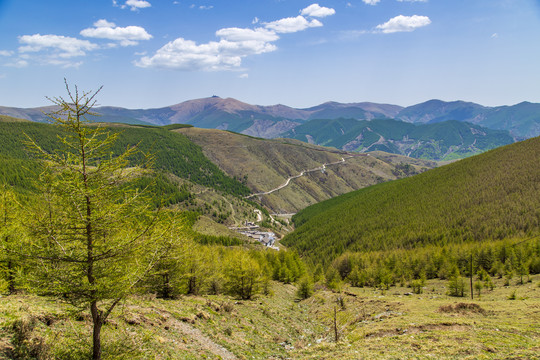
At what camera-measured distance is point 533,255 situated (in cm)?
7019

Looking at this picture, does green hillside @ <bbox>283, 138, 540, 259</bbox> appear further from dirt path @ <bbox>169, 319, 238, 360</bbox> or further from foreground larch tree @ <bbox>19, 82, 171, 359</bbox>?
foreground larch tree @ <bbox>19, 82, 171, 359</bbox>

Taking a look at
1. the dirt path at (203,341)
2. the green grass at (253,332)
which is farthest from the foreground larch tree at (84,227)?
the dirt path at (203,341)

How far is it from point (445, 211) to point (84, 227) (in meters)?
155

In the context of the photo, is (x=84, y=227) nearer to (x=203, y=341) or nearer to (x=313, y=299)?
(x=203, y=341)

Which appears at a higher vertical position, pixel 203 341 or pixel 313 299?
pixel 203 341

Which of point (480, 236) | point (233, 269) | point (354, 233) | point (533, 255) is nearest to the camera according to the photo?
point (233, 269)

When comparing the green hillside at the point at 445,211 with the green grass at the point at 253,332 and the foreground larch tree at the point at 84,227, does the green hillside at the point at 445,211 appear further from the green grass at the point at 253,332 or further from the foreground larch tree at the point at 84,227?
the foreground larch tree at the point at 84,227

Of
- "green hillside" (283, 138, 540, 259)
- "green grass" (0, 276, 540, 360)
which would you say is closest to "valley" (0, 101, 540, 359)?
"green grass" (0, 276, 540, 360)

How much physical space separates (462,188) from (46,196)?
176 meters

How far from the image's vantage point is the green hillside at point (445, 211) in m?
117

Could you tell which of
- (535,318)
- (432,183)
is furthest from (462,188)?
(535,318)

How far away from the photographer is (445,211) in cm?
13725

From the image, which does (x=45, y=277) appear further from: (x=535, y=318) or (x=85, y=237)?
(x=535, y=318)

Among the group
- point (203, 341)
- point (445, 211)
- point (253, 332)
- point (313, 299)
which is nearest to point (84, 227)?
point (203, 341)
